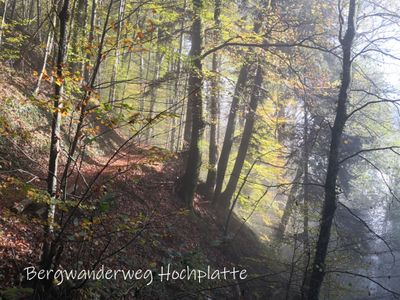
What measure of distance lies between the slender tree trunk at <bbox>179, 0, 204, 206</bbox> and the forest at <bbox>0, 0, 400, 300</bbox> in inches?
2.0

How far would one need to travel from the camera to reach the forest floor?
5195 millimetres

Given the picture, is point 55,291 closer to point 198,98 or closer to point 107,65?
point 198,98

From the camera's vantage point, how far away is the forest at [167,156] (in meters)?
4.31

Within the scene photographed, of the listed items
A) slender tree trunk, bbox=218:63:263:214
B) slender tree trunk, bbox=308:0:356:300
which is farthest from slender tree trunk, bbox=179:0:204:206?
slender tree trunk, bbox=308:0:356:300

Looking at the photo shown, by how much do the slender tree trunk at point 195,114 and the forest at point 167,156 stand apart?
0.05m

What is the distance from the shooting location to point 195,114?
37.2ft

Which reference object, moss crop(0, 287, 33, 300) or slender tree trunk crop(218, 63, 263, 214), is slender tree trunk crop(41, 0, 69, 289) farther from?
slender tree trunk crop(218, 63, 263, 214)

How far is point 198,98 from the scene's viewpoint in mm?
10758

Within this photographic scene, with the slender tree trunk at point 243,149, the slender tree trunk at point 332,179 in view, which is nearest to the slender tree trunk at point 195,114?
the slender tree trunk at point 243,149

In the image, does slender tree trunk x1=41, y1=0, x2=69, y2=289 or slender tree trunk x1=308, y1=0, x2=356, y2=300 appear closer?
slender tree trunk x1=41, y1=0, x2=69, y2=289

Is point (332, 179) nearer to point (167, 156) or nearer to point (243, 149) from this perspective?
point (167, 156)

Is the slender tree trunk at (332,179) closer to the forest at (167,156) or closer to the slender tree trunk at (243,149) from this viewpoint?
the forest at (167,156)

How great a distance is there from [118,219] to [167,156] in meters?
2.88

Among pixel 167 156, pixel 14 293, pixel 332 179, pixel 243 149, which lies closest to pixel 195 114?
pixel 243 149
